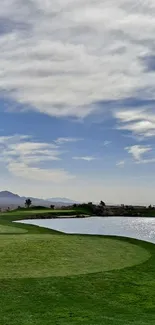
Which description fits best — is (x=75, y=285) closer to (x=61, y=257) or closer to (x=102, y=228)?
(x=61, y=257)

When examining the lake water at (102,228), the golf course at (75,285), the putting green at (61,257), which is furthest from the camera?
the lake water at (102,228)

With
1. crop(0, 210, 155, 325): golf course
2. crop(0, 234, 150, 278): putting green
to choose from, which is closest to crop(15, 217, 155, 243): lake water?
crop(0, 234, 150, 278): putting green

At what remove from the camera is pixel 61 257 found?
24.1 meters

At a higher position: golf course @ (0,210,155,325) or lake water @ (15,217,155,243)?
lake water @ (15,217,155,243)

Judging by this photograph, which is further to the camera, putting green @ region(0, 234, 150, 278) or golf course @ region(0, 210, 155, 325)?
putting green @ region(0, 234, 150, 278)

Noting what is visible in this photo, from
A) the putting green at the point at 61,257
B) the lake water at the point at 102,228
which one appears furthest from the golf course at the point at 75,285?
the lake water at the point at 102,228

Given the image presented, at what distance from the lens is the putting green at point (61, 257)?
20.6 m

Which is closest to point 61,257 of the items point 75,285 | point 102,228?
point 75,285

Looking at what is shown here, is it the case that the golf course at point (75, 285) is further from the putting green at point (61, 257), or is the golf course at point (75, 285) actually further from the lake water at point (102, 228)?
the lake water at point (102, 228)

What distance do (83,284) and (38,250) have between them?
8.03m

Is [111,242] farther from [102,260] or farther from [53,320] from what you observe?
[53,320]

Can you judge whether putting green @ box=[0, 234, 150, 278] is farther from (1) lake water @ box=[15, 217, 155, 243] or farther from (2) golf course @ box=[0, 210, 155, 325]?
(1) lake water @ box=[15, 217, 155, 243]

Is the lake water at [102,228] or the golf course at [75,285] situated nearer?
the golf course at [75,285]

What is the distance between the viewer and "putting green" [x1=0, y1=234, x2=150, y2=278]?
20609mm
